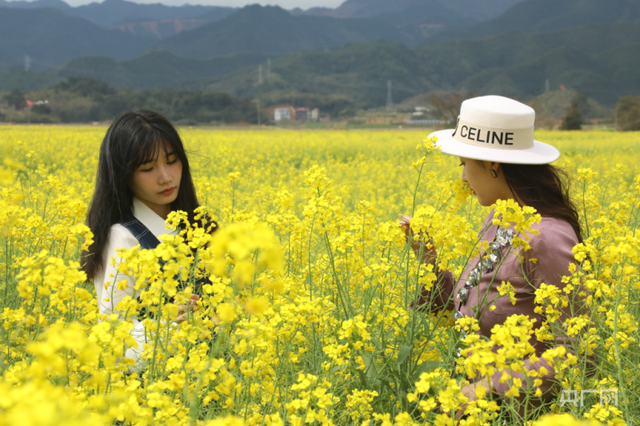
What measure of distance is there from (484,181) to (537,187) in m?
0.23

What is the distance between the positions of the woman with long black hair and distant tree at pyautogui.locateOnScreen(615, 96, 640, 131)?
4170 cm

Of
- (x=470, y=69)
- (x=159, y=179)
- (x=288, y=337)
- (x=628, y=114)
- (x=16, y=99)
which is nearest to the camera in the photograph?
(x=288, y=337)

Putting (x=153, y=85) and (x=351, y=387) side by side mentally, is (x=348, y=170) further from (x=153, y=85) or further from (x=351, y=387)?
(x=153, y=85)

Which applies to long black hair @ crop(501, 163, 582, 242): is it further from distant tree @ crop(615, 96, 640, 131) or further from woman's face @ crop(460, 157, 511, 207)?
distant tree @ crop(615, 96, 640, 131)

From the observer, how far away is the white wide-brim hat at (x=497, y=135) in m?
2.12

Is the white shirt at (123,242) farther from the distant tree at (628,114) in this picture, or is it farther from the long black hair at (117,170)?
the distant tree at (628,114)

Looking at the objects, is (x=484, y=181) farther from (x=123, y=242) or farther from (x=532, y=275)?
(x=123, y=242)

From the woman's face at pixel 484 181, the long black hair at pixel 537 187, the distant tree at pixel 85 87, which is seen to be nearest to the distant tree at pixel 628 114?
the long black hair at pixel 537 187

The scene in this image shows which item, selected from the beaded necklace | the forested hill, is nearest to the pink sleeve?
the beaded necklace

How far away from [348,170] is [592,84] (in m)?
115

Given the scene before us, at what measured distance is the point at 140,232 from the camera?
2.46 m

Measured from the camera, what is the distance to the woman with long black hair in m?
2.43

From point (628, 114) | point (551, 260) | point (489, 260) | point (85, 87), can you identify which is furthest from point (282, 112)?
Result: point (551, 260)

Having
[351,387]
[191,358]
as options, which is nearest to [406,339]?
[351,387]
